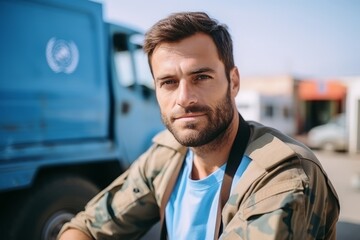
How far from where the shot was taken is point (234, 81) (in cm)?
182

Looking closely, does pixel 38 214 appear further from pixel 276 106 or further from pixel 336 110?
pixel 336 110

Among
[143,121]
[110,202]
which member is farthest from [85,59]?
[110,202]

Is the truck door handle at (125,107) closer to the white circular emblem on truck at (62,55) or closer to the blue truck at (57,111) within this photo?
the blue truck at (57,111)

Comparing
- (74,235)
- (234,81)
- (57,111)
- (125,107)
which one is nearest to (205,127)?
(234,81)

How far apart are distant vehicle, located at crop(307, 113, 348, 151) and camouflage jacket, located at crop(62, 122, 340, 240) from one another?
1640 cm

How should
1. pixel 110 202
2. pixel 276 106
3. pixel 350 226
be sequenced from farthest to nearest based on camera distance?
1. pixel 276 106
2. pixel 350 226
3. pixel 110 202

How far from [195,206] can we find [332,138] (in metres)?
16.6

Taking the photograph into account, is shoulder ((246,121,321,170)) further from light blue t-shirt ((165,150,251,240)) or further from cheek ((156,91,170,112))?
cheek ((156,91,170,112))

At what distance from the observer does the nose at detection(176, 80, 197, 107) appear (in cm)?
161

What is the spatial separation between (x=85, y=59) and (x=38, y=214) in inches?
59.3

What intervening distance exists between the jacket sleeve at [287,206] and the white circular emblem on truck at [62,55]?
2456mm

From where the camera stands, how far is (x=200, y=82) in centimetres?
163

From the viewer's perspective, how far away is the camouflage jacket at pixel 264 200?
4.03 feet

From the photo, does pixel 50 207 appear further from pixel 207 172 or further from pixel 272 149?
pixel 272 149
